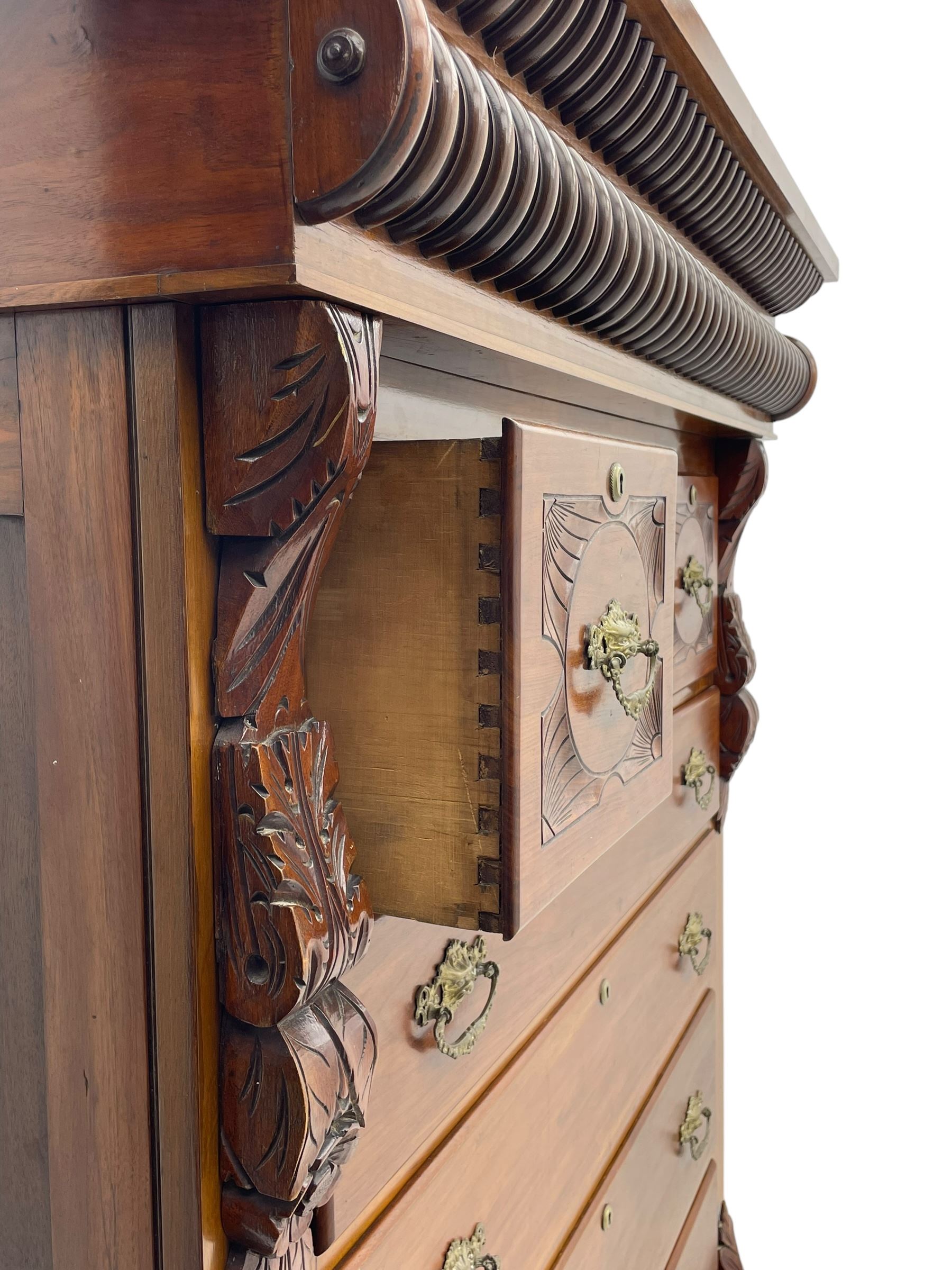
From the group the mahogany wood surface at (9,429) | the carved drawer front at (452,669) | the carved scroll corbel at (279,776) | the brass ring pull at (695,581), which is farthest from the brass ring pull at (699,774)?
the mahogany wood surface at (9,429)

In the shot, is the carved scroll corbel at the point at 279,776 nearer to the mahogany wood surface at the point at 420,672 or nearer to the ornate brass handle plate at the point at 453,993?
the mahogany wood surface at the point at 420,672

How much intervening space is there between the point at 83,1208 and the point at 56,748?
0.22 m

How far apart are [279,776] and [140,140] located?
0.90 feet

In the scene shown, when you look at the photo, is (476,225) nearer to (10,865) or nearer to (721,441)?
(10,865)

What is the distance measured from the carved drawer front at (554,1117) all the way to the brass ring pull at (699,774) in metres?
0.10

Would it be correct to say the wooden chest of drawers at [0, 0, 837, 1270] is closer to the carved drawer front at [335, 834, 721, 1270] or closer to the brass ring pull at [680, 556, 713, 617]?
the carved drawer front at [335, 834, 721, 1270]

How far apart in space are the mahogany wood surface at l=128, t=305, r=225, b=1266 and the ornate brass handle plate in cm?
24

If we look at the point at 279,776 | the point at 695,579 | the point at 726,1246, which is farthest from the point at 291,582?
the point at 726,1246

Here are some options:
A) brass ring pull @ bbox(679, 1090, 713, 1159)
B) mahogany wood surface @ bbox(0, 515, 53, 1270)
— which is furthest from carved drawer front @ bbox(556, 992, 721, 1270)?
mahogany wood surface @ bbox(0, 515, 53, 1270)

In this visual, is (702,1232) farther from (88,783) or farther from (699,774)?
(88,783)

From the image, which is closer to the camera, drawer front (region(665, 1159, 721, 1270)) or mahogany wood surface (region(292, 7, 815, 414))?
mahogany wood surface (region(292, 7, 815, 414))

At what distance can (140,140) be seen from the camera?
→ 444 millimetres

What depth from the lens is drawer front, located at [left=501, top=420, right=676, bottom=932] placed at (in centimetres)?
62

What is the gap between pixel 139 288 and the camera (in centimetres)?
45
